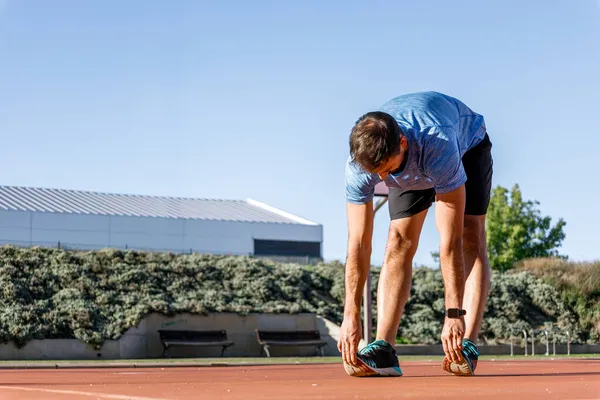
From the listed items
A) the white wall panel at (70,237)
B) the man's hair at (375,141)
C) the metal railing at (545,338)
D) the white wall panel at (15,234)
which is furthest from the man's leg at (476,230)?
the white wall panel at (70,237)

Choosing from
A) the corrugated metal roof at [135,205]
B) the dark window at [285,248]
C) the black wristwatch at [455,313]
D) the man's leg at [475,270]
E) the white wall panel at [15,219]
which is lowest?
the black wristwatch at [455,313]

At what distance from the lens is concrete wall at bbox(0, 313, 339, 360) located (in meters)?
20.0

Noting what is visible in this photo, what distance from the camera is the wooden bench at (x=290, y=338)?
22.0 m

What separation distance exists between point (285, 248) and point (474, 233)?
4467 centimetres

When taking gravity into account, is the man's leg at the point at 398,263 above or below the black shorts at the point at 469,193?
below

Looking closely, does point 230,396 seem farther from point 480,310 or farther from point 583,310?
point 583,310

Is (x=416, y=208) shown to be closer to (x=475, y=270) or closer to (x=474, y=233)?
(x=474, y=233)

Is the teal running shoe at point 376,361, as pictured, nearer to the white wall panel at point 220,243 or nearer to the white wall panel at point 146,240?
the white wall panel at point 146,240

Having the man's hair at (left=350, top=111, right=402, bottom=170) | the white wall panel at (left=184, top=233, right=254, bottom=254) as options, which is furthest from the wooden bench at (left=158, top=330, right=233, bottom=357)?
the white wall panel at (left=184, top=233, right=254, bottom=254)

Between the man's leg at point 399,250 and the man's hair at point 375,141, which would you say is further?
the man's leg at point 399,250

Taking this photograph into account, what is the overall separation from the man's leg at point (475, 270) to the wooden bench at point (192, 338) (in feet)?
51.4

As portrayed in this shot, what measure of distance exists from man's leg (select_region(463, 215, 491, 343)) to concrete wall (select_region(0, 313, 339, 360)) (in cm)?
1585

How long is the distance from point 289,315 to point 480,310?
18077 mm

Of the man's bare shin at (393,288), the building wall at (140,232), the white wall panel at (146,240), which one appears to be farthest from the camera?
the white wall panel at (146,240)
